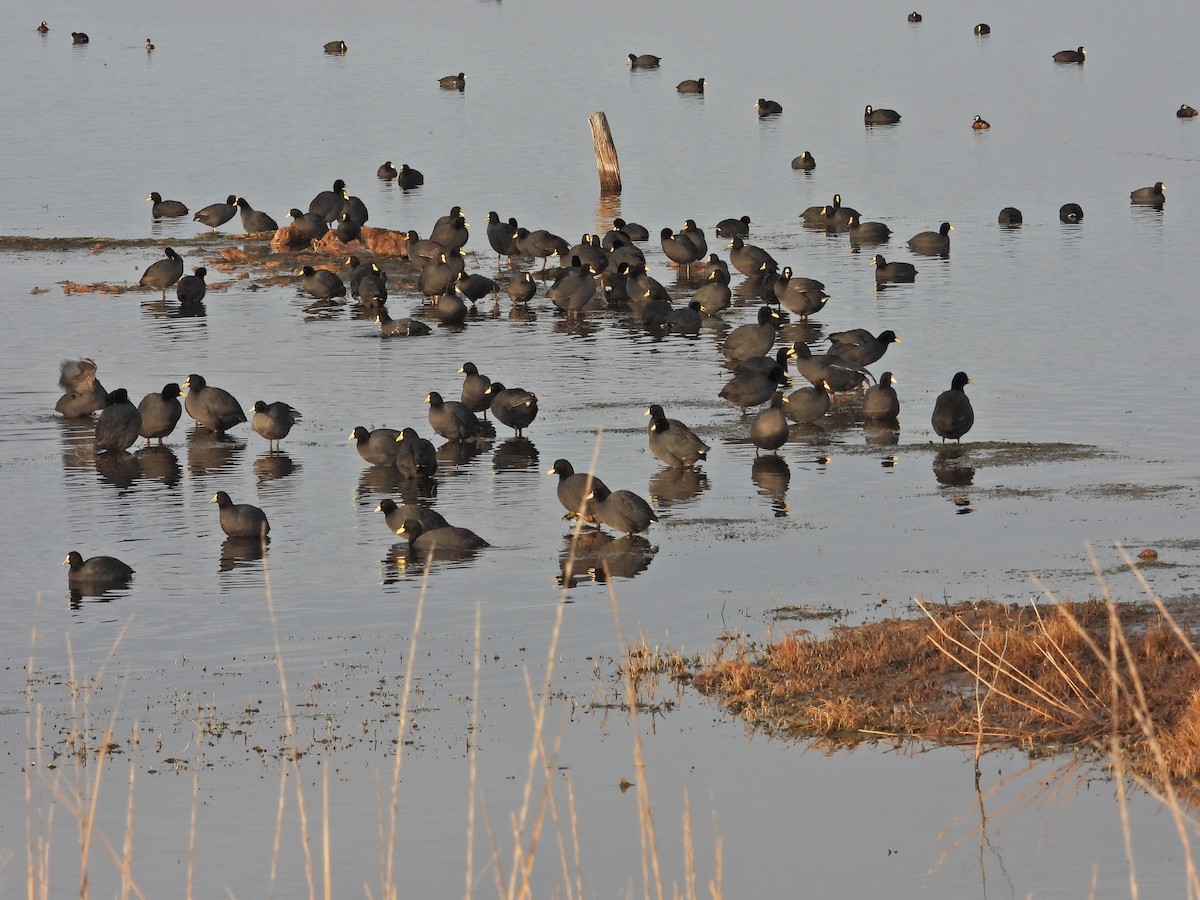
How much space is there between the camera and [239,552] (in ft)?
74.4

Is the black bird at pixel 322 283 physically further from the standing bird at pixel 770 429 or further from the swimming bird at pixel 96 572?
the swimming bird at pixel 96 572

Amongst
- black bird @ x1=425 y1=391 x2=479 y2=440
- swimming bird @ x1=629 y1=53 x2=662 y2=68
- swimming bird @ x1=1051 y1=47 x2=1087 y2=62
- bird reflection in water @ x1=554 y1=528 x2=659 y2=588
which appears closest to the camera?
bird reflection in water @ x1=554 y1=528 x2=659 y2=588

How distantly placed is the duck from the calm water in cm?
48

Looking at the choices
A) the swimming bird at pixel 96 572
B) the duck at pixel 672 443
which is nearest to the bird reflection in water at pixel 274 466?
the duck at pixel 672 443

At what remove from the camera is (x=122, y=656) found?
1842cm

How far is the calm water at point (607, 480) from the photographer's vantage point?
1396 cm

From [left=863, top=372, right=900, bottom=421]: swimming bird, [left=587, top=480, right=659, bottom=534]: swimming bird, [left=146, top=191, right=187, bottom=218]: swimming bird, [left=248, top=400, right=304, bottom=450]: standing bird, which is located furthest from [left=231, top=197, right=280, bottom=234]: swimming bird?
[left=587, top=480, right=659, bottom=534]: swimming bird

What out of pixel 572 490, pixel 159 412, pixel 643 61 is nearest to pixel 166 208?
pixel 159 412

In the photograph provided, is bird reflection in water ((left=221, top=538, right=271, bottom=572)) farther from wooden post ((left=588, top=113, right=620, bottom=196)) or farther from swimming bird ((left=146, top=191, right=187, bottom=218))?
wooden post ((left=588, top=113, right=620, bottom=196))

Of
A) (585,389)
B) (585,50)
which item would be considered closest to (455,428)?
(585,389)

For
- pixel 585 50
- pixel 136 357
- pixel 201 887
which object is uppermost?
pixel 585 50

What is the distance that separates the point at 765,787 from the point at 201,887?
421cm

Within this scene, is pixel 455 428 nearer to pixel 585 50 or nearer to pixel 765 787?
pixel 765 787

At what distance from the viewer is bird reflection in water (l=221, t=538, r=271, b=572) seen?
22.1 meters
